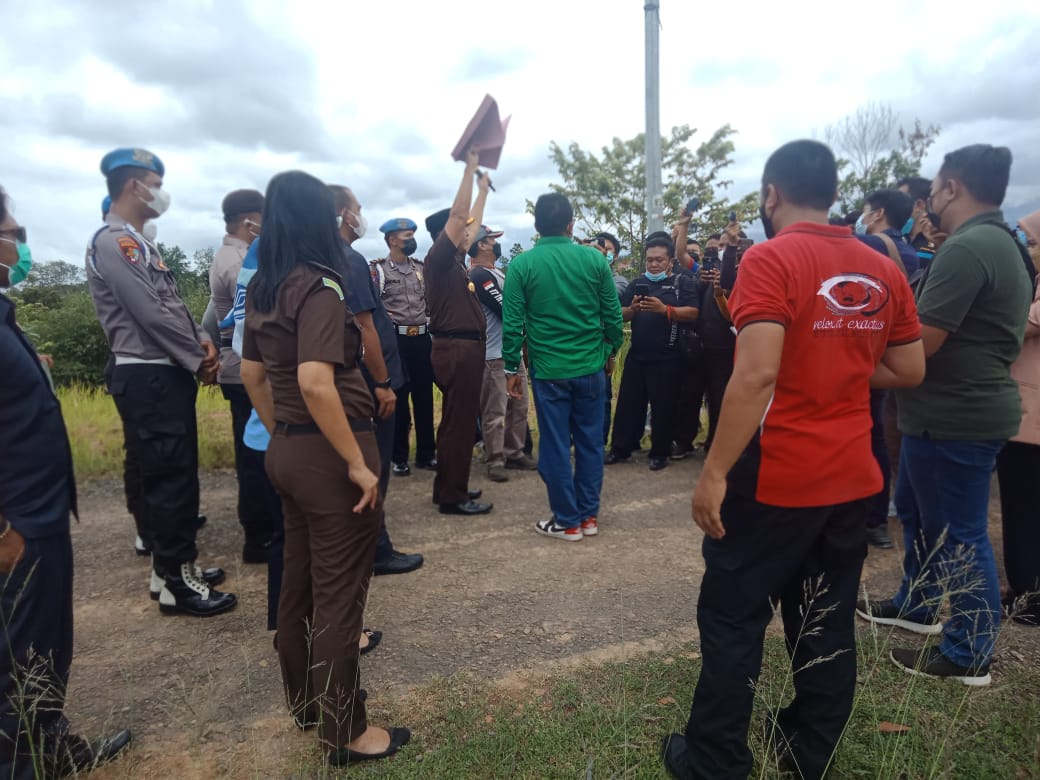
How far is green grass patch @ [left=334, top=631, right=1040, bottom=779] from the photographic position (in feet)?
7.17

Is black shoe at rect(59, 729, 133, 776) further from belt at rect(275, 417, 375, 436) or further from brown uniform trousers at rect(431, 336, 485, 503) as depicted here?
brown uniform trousers at rect(431, 336, 485, 503)

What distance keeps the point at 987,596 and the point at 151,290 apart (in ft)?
13.5

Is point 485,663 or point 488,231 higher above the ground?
point 488,231

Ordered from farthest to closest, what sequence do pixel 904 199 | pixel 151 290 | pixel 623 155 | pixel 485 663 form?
pixel 623 155 → pixel 904 199 → pixel 151 290 → pixel 485 663

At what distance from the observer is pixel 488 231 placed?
5.90m

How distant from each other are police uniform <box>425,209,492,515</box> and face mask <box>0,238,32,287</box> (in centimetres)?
274

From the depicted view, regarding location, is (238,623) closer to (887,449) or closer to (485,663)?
(485,663)

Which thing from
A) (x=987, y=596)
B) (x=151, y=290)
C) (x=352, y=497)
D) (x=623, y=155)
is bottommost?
(x=987, y=596)

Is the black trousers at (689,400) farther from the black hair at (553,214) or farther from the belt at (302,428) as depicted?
the belt at (302,428)

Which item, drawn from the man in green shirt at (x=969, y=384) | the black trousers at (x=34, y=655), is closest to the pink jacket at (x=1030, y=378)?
the man in green shirt at (x=969, y=384)

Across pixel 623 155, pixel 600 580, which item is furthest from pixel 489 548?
pixel 623 155

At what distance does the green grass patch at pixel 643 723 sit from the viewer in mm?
2186

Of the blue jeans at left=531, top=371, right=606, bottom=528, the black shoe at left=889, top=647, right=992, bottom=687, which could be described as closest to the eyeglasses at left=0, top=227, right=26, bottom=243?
the blue jeans at left=531, top=371, right=606, bottom=528

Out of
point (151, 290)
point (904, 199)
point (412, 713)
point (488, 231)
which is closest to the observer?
point (412, 713)
